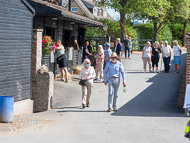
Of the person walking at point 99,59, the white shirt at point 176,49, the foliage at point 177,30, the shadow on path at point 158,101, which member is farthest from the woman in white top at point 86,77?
the foliage at point 177,30

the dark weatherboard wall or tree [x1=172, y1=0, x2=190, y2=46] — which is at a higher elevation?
tree [x1=172, y1=0, x2=190, y2=46]

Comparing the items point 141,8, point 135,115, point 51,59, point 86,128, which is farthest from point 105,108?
point 141,8

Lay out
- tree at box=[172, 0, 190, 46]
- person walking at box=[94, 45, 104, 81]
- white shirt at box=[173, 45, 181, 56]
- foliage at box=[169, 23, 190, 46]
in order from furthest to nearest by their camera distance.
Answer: foliage at box=[169, 23, 190, 46] → tree at box=[172, 0, 190, 46] → white shirt at box=[173, 45, 181, 56] → person walking at box=[94, 45, 104, 81]

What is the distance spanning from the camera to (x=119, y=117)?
11.2m

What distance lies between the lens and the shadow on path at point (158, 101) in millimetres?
12070

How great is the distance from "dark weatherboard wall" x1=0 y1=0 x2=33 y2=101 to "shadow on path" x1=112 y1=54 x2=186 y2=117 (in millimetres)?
3611

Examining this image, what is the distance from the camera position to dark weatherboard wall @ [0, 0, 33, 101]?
1204cm

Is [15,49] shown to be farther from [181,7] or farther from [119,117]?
[181,7]

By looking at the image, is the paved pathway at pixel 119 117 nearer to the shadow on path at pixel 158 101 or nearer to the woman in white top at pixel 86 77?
the shadow on path at pixel 158 101

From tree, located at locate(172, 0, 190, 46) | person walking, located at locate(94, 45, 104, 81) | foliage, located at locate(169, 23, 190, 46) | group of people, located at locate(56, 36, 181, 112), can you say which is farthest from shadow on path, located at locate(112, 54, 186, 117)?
foliage, located at locate(169, 23, 190, 46)

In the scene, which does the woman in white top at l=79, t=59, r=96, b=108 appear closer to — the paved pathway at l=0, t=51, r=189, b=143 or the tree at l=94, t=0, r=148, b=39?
the paved pathway at l=0, t=51, r=189, b=143

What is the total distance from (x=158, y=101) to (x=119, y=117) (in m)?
3.53

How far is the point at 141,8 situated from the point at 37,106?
21710 millimetres

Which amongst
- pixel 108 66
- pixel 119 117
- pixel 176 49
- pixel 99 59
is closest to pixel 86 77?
pixel 108 66
